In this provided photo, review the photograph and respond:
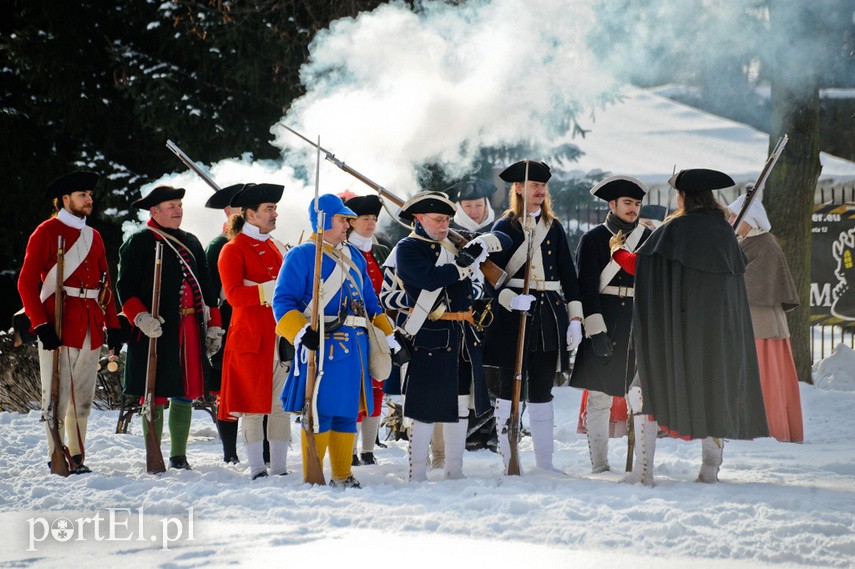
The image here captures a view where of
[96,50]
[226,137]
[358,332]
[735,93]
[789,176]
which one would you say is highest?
[735,93]

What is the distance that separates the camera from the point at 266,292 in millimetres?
7609

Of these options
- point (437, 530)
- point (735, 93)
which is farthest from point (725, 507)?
point (735, 93)

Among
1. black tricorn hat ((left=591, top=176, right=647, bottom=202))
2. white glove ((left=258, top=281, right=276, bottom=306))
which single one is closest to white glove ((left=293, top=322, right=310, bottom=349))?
white glove ((left=258, top=281, right=276, bottom=306))

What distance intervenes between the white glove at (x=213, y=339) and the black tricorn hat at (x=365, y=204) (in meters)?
1.29

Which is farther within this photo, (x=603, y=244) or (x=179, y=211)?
(x=179, y=211)

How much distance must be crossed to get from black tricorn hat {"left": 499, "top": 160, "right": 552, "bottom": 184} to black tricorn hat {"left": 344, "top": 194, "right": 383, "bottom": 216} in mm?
1213

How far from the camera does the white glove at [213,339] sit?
8141mm

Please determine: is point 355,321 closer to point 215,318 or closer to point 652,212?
point 215,318

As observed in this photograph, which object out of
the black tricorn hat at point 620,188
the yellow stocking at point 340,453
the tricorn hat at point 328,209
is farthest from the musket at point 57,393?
the black tricorn hat at point 620,188

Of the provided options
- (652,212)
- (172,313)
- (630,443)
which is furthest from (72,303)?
(652,212)

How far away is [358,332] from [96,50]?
406 inches

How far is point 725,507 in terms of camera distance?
5.88 m

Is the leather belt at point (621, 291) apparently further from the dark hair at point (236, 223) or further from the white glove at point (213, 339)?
the white glove at point (213, 339)

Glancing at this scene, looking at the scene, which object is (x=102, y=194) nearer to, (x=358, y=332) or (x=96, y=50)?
(x=96, y=50)
